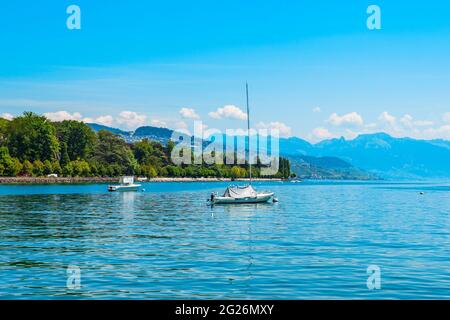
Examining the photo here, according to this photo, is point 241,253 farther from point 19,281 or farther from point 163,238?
point 19,281

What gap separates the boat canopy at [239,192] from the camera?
10306 cm

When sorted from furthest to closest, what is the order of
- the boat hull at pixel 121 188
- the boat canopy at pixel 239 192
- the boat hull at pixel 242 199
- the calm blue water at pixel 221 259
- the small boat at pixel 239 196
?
the boat hull at pixel 121 188 < the boat canopy at pixel 239 192 < the small boat at pixel 239 196 < the boat hull at pixel 242 199 < the calm blue water at pixel 221 259

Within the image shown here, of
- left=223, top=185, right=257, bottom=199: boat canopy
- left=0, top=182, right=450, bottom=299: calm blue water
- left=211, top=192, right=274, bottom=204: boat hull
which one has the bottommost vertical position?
left=0, top=182, right=450, bottom=299: calm blue water

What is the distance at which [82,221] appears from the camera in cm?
6362

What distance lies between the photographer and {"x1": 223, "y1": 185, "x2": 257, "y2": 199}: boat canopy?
10306 centimetres

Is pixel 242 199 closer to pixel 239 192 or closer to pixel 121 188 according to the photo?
pixel 239 192

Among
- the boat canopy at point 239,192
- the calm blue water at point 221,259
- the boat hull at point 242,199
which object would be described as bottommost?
the calm blue water at point 221,259

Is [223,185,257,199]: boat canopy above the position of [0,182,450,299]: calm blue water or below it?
above

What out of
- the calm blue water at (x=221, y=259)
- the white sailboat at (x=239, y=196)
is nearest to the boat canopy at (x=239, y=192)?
the white sailboat at (x=239, y=196)

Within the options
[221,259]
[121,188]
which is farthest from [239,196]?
[121,188]

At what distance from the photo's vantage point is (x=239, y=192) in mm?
104000

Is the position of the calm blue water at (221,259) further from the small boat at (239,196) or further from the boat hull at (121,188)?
the boat hull at (121,188)

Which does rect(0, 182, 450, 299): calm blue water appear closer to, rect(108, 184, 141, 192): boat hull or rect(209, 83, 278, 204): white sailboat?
rect(209, 83, 278, 204): white sailboat

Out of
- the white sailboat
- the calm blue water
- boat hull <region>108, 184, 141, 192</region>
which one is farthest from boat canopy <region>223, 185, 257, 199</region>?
boat hull <region>108, 184, 141, 192</region>
